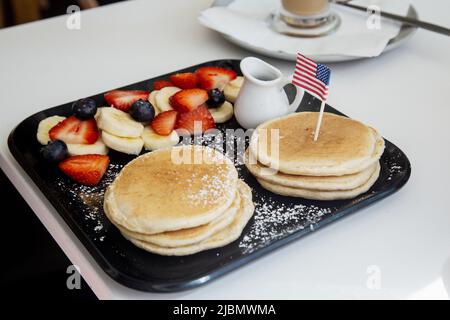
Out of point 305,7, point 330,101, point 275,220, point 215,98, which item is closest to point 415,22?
point 305,7

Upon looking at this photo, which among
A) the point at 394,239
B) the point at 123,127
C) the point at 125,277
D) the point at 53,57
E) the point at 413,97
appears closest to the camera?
the point at 125,277

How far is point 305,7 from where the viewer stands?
1.76m

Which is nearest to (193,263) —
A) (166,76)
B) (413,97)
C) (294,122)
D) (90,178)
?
(90,178)

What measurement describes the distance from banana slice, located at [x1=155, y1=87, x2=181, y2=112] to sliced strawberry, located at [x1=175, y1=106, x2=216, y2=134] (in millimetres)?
55

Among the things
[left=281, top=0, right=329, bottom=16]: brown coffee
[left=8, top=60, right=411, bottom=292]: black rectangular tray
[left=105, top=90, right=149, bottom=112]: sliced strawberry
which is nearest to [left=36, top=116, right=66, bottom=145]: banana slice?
[left=8, top=60, right=411, bottom=292]: black rectangular tray

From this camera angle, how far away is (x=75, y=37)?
1.85 m

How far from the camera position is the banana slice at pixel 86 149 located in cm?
127

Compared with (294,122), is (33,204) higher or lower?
lower

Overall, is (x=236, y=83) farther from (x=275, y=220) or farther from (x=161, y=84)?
(x=275, y=220)

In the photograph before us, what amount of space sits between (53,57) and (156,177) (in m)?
0.82

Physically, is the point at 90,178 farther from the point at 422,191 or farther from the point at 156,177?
the point at 422,191

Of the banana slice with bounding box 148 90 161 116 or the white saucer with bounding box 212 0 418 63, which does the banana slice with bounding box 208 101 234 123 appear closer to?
the banana slice with bounding box 148 90 161 116

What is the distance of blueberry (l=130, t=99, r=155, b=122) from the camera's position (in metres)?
1.34

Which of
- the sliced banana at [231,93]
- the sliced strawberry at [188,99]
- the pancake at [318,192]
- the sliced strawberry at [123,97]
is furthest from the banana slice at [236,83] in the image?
the pancake at [318,192]
